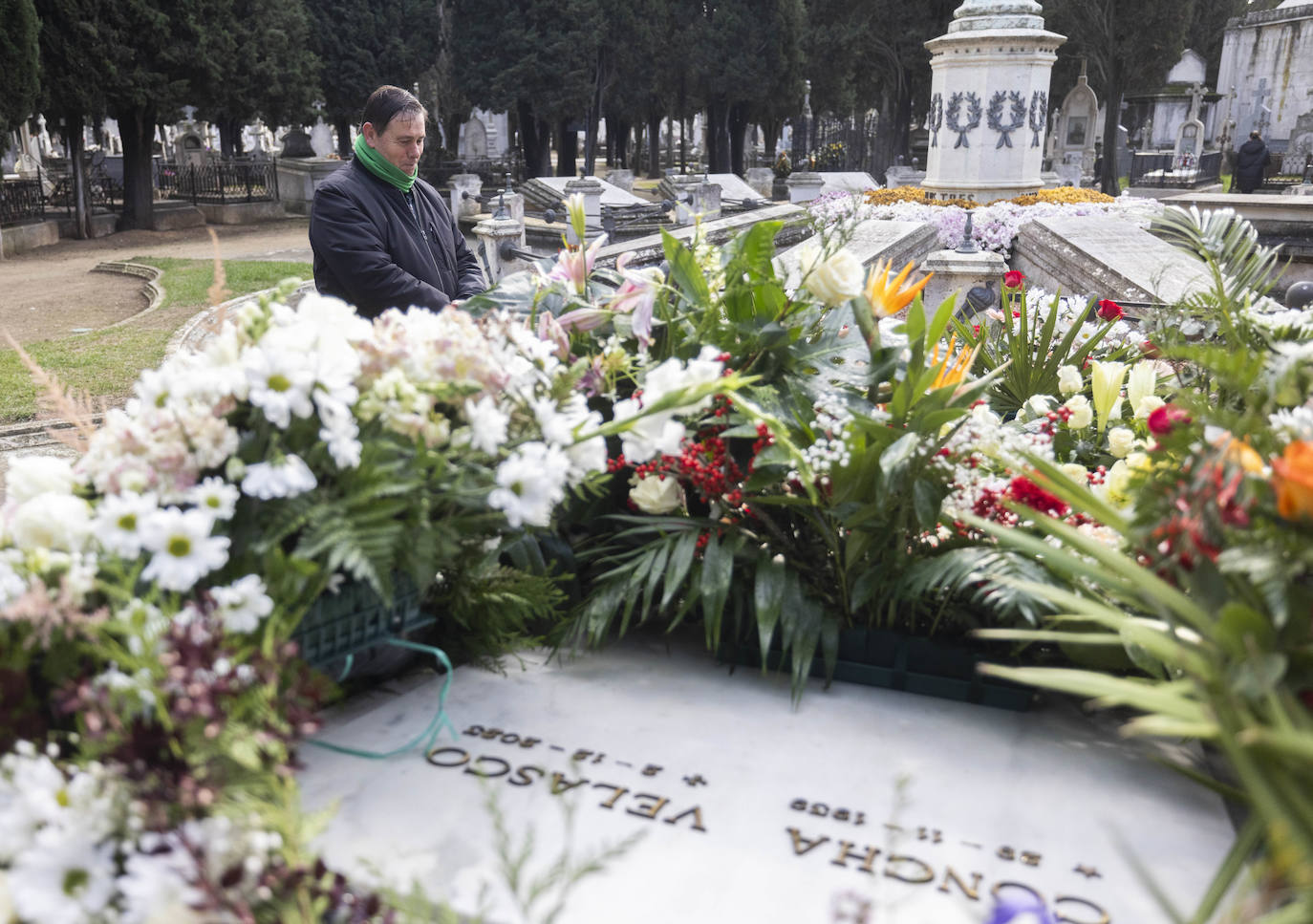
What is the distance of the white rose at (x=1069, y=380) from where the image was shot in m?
3.52

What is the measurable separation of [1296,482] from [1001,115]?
14456mm

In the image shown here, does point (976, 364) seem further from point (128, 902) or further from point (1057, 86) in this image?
point (1057, 86)

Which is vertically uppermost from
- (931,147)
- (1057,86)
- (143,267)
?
(1057,86)

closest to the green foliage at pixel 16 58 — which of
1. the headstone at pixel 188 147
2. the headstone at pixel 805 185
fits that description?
the headstone at pixel 805 185

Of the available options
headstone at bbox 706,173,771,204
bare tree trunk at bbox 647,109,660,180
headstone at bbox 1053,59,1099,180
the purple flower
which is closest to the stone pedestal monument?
headstone at bbox 706,173,771,204

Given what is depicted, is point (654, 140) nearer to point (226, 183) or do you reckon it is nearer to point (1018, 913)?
point (226, 183)

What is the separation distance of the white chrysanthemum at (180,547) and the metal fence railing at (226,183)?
26925 millimetres

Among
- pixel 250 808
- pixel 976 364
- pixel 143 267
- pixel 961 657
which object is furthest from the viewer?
pixel 143 267

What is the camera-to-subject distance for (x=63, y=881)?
143cm

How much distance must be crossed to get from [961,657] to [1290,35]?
3914 centimetres

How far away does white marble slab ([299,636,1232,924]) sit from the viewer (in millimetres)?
1583

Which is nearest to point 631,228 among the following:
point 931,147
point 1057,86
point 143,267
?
point 931,147

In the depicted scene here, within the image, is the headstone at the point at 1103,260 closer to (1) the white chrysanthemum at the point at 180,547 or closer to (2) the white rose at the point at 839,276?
(2) the white rose at the point at 839,276

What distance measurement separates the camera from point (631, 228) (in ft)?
61.1
